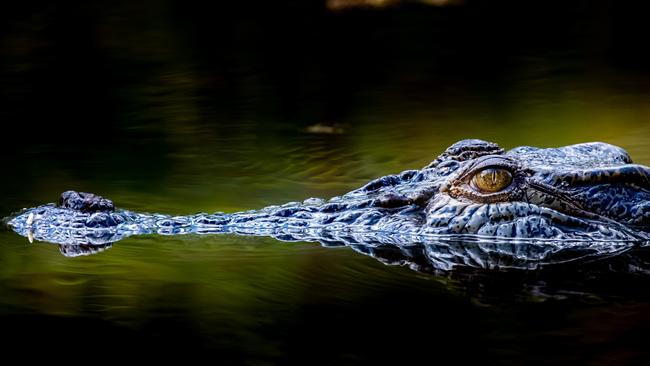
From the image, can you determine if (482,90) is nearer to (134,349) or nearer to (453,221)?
(453,221)

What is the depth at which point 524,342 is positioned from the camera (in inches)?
132

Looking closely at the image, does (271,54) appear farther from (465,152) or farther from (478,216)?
(478,216)

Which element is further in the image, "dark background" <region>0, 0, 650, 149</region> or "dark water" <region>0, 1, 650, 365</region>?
"dark background" <region>0, 0, 650, 149</region>

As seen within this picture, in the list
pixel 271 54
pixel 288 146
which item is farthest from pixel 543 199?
pixel 271 54

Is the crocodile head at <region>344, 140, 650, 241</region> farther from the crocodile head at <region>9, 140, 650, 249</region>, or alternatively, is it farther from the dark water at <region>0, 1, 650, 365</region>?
the dark water at <region>0, 1, 650, 365</region>

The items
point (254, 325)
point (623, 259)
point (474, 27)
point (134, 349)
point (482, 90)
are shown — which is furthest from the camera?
point (474, 27)

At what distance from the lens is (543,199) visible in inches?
187

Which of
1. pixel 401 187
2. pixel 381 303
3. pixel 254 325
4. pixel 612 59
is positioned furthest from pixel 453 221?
pixel 612 59

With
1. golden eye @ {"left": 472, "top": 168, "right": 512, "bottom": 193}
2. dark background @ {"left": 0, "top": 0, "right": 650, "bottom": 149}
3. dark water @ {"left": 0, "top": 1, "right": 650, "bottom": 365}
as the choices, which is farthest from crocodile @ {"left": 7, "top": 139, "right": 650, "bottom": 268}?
dark background @ {"left": 0, "top": 0, "right": 650, "bottom": 149}

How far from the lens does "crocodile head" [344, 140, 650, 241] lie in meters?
4.74

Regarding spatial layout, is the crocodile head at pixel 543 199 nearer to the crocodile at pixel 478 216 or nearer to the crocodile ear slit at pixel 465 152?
the crocodile at pixel 478 216

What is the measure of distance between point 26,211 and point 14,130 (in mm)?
4165

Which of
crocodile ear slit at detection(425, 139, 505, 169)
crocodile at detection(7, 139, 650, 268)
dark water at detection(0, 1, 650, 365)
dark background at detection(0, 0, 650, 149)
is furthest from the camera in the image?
dark background at detection(0, 0, 650, 149)

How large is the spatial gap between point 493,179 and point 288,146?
3816 mm
